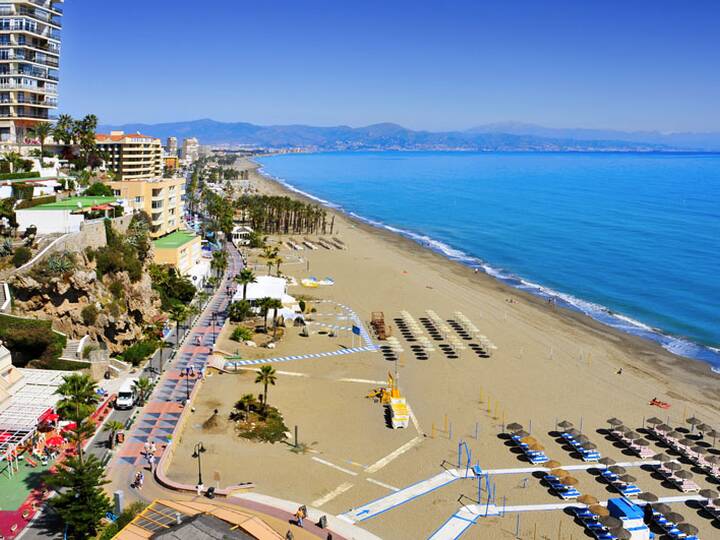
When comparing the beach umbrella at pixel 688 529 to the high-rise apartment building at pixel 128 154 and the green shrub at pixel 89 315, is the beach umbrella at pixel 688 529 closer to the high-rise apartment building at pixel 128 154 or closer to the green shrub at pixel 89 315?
the green shrub at pixel 89 315

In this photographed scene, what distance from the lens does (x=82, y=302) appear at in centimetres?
4044

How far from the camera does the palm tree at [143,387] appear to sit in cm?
3394

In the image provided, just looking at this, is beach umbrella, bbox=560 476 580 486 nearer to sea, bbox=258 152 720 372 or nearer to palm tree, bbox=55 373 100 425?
palm tree, bbox=55 373 100 425

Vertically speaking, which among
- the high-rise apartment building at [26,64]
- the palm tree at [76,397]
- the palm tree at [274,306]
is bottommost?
the palm tree at [274,306]

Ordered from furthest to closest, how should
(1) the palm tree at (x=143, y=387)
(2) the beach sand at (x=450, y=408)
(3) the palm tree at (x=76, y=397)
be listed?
1. (1) the palm tree at (x=143, y=387)
2. (2) the beach sand at (x=450, y=408)
3. (3) the palm tree at (x=76, y=397)

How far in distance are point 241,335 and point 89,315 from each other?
37.6ft

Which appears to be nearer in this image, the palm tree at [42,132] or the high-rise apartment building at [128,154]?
the palm tree at [42,132]

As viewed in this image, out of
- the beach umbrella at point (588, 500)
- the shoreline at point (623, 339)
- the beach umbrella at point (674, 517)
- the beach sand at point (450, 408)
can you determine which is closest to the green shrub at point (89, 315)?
the beach sand at point (450, 408)

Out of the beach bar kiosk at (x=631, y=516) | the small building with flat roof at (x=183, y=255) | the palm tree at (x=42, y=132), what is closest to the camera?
the beach bar kiosk at (x=631, y=516)

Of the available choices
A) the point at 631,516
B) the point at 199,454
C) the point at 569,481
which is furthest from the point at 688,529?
the point at 199,454

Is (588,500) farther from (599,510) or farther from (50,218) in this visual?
(50,218)

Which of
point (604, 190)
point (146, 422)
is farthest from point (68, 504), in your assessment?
point (604, 190)

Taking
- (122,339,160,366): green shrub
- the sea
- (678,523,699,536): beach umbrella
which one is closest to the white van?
(122,339,160,366): green shrub

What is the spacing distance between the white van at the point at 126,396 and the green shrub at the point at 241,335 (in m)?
12.8
